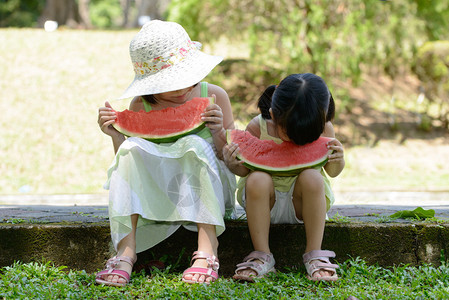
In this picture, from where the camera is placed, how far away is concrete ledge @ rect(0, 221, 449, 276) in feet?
12.0

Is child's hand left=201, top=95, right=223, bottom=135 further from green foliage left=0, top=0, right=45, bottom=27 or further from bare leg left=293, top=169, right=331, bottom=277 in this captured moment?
green foliage left=0, top=0, right=45, bottom=27

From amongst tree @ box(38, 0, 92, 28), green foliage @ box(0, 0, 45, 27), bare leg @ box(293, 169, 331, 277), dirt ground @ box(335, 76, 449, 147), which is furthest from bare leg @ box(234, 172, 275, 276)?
green foliage @ box(0, 0, 45, 27)

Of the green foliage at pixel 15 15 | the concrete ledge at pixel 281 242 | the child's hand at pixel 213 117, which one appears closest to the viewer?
the child's hand at pixel 213 117

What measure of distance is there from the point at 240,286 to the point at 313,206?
24.9 inches

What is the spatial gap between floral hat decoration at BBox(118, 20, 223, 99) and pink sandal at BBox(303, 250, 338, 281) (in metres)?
1.29

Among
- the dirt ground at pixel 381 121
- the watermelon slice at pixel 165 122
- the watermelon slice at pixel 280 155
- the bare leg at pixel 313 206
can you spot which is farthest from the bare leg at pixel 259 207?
the dirt ground at pixel 381 121

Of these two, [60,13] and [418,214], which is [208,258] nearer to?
[418,214]

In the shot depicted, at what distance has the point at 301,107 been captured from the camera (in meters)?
3.32

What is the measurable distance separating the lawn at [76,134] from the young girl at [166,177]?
6111 mm

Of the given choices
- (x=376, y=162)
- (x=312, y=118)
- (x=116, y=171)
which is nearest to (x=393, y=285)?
(x=312, y=118)

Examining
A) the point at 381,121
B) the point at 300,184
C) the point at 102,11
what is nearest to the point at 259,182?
A: the point at 300,184

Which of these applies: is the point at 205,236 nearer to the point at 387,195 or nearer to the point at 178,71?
the point at 178,71

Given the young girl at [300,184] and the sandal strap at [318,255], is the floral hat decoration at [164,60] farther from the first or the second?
the sandal strap at [318,255]

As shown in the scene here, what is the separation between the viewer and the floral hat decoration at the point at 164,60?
360 centimetres
